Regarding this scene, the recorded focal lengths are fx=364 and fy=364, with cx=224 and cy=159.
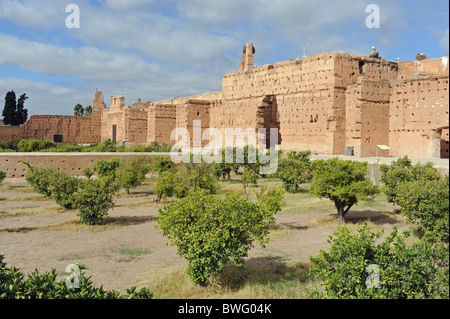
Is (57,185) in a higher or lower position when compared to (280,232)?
higher

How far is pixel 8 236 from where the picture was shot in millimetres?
10164

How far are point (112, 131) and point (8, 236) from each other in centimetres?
3628

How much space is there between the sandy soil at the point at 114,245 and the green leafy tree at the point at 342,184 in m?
1.05

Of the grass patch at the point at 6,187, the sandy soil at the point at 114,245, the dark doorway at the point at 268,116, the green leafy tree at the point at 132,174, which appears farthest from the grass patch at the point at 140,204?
the dark doorway at the point at 268,116

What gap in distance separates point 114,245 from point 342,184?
7206 millimetres

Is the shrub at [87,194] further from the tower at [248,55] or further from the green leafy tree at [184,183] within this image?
the tower at [248,55]

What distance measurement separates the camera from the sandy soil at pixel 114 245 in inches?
303

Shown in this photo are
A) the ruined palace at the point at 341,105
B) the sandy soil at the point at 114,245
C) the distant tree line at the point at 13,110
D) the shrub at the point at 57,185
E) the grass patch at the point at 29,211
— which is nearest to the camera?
the sandy soil at the point at 114,245

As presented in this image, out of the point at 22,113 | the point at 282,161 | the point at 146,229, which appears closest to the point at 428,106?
the point at 282,161

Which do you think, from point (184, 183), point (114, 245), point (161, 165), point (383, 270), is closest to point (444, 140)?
point (184, 183)

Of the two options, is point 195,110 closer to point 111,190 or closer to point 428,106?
point 428,106

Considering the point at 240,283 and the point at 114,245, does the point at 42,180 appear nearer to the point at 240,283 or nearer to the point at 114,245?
the point at 114,245

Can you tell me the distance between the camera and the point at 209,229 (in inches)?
263

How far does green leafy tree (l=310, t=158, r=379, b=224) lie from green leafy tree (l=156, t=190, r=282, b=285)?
517cm
